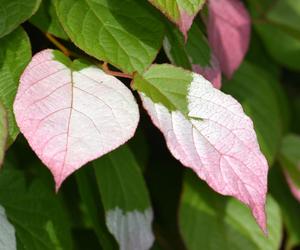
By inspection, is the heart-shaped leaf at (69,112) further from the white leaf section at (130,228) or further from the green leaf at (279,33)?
the green leaf at (279,33)

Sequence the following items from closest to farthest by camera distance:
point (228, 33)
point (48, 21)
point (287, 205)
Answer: point (48, 21), point (228, 33), point (287, 205)

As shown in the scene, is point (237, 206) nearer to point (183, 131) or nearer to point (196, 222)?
point (196, 222)

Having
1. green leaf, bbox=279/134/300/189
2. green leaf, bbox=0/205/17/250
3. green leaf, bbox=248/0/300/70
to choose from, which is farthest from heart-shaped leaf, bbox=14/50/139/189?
green leaf, bbox=248/0/300/70

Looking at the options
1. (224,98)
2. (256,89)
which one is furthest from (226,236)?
(224,98)

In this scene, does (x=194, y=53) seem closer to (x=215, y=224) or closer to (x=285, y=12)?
(x=215, y=224)

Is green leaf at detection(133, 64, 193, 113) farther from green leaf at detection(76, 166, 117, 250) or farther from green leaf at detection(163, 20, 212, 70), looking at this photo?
green leaf at detection(76, 166, 117, 250)

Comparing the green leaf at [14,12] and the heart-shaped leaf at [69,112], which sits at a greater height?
the green leaf at [14,12]

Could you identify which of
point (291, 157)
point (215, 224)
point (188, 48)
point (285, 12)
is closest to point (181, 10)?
point (188, 48)

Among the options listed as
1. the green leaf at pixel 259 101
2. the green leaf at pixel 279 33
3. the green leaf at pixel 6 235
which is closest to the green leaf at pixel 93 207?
the green leaf at pixel 6 235
